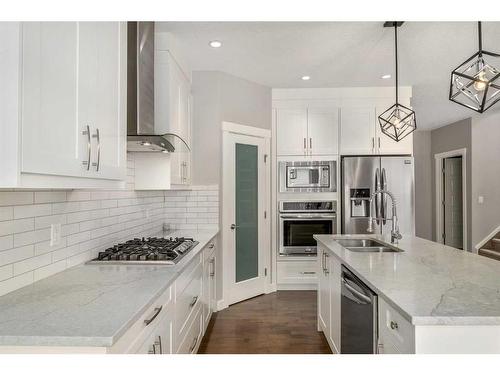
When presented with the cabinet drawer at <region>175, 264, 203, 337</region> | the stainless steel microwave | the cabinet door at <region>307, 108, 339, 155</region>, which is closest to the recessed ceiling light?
the cabinet door at <region>307, 108, 339, 155</region>

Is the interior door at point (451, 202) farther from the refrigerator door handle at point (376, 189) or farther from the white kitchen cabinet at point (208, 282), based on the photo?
the white kitchen cabinet at point (208, 282)

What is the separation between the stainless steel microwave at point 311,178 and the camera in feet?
14.0

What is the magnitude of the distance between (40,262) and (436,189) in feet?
23.2

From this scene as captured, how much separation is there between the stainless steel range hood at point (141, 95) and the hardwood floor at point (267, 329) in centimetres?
164

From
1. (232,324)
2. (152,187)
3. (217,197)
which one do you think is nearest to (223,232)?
(217,197)

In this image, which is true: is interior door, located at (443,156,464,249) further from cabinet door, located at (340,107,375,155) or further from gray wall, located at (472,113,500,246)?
cabinet door, located at (340,107,375,155)

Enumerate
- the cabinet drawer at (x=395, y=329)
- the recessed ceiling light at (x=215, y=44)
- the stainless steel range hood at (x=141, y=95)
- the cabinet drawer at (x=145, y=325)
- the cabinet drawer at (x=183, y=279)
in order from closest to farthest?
1. the cabinet drawer at (x=145, y=325)
2. the cabinet drawer at (x=395, y=329)
3. the cabinet drawer at (x=183, y=279)
4. the stainless steel range hood at (x=141, y=95)
5. the recessed ceiling light at (x=215, y=44)

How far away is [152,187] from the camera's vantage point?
2.72 meters

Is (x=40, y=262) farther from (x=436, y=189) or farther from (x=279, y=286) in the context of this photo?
(x=436, y=189)

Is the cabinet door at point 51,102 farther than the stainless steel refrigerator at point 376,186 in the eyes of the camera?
No

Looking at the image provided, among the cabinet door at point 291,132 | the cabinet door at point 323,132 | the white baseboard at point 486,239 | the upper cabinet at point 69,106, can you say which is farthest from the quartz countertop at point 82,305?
the white baseboard at point 486,239

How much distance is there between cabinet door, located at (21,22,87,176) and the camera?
0.91 meters

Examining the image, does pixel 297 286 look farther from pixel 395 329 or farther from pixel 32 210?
pixel 32 210

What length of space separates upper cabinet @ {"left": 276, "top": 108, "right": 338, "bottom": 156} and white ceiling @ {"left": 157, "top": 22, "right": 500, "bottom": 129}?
35cm
